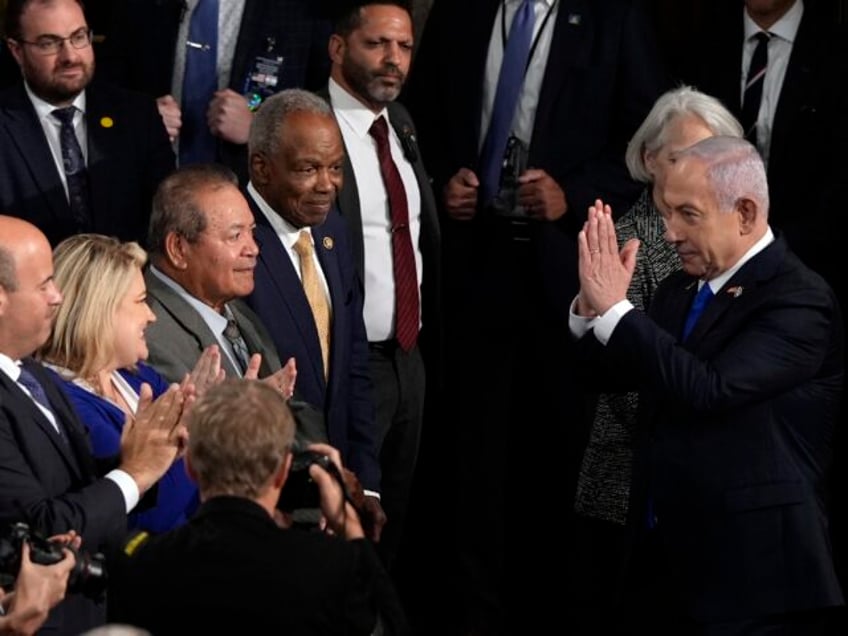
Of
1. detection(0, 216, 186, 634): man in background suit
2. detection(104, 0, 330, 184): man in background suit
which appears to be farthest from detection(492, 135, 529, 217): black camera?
detection(0, 216, 186, 634): man in background suit

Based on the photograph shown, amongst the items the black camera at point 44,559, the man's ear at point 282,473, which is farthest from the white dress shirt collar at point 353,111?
the man's ear at point 282,473

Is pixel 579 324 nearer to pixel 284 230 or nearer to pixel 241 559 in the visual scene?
pixel 284 230

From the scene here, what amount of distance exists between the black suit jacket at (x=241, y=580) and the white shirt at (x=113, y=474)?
2.09 feet

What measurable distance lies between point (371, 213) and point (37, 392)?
1949 mm

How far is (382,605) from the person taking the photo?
146 inches

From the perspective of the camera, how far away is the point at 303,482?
4.02 m

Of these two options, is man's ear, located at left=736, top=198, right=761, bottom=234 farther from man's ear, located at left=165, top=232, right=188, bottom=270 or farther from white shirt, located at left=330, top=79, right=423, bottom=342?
white shirt, located at left=330, top=79, right=423, bottom=342

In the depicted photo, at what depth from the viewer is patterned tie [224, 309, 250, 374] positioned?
5.03 meters

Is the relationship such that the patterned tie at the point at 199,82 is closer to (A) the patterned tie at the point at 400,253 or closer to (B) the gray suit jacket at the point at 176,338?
(A) the patterned tie at the point at 400,253

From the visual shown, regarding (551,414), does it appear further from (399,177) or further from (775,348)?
(775,348)

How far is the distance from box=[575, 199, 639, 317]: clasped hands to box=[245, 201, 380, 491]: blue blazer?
901 millimetres

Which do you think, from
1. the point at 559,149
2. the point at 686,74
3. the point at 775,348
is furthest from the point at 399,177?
the point at 775,348

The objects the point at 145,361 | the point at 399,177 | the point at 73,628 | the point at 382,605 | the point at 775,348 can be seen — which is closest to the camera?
the point at 382,605

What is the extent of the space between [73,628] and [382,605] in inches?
33.7
